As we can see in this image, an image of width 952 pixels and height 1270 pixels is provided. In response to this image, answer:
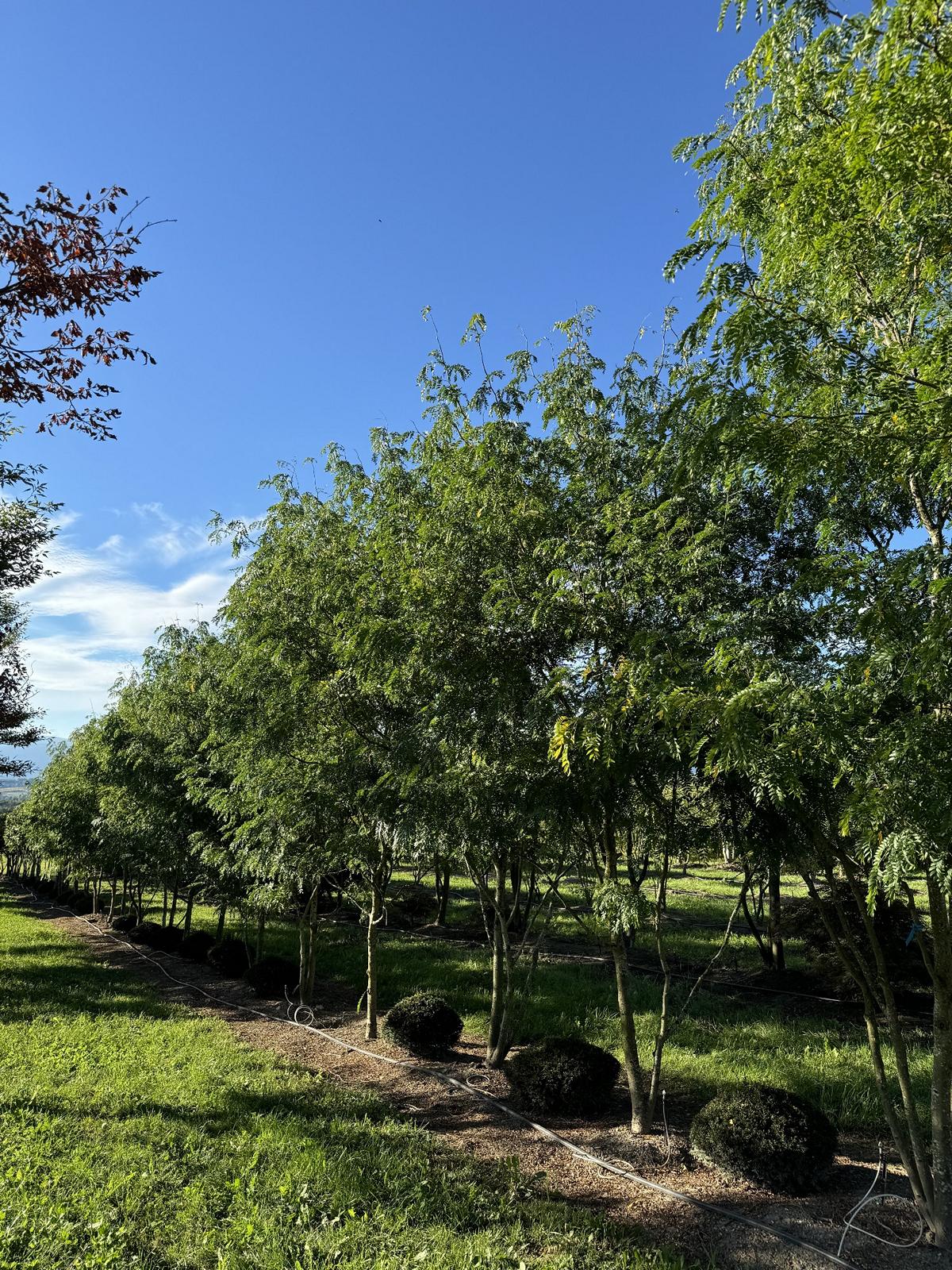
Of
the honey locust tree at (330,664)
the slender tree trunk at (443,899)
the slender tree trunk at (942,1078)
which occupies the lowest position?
the slender tree trunk at (443,899)

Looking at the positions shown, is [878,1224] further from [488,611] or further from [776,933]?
[776,933]

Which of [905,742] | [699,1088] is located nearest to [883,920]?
[699,1088]

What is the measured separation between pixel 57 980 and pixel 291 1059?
26.3ft

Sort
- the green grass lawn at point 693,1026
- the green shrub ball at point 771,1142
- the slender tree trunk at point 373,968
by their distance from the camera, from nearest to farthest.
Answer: the green shrub ball at point 771,1142
the green grass lawn at point 693,1026
the slender tree trunk at point 373,968

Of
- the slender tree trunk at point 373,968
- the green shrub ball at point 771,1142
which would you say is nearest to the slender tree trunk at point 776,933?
the slender tree trunk at point 373,968

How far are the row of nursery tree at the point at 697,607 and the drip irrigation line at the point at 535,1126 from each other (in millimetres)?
744

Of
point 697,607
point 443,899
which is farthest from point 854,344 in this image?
point 443,899

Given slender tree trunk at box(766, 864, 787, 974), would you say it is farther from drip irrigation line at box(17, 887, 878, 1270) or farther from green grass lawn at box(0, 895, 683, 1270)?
green grass lawn at box(0, 895, 683, 1270)

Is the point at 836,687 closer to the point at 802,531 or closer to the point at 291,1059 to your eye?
the point at 802,531

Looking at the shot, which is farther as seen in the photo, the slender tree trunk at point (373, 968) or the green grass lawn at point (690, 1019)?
the slender tree trunk at point (373, 968)

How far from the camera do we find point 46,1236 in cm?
427

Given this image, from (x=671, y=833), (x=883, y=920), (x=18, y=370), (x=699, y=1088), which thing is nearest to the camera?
(x=18, y=370)

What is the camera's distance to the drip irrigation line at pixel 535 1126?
4.93m

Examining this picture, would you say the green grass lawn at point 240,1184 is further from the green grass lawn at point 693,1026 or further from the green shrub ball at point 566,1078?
the green grass lawn at point 693,1026
